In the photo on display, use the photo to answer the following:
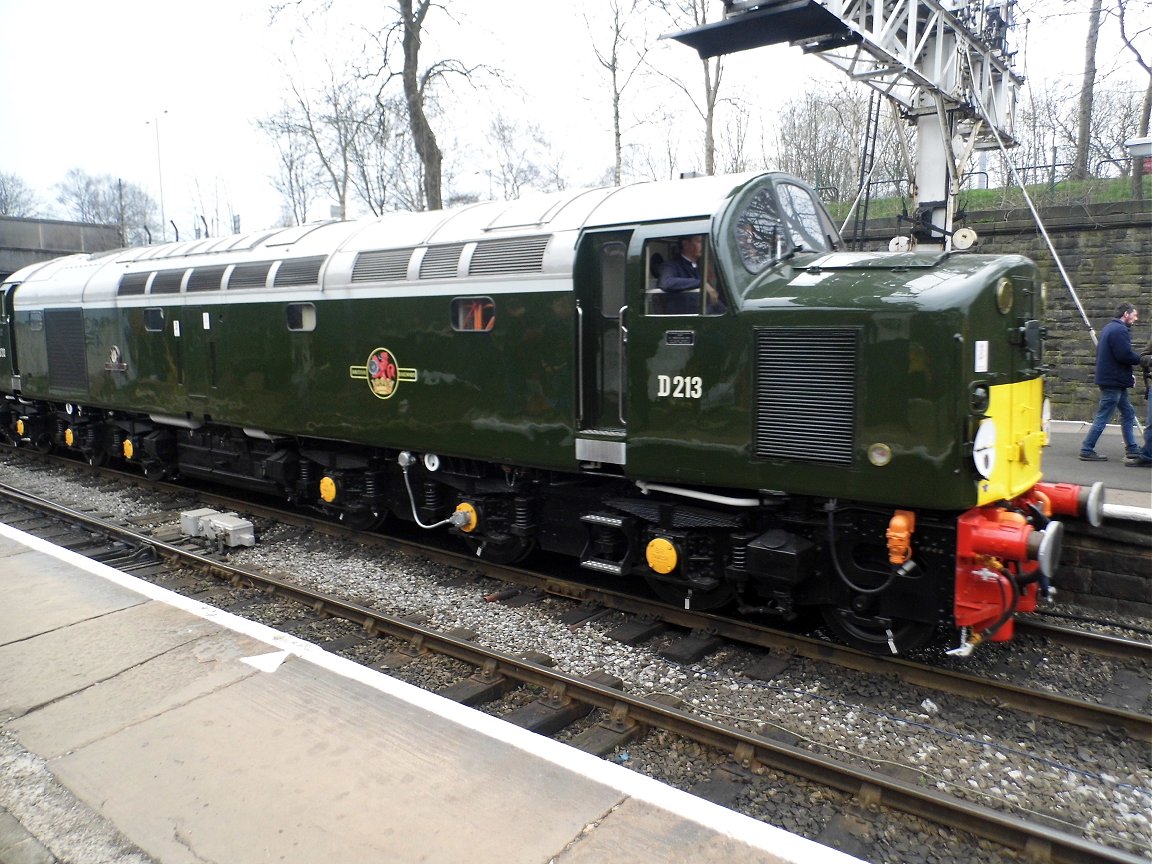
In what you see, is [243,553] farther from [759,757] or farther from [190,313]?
[759,757]

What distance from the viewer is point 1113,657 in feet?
18.8

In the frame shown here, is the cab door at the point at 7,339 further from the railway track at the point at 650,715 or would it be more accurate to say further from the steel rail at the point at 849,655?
the steel rail at the point at 849,655

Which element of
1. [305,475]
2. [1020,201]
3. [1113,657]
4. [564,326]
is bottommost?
[1113,657]

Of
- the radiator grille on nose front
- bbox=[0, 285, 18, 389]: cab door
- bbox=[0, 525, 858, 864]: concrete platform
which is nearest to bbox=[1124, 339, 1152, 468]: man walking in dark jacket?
the radiator grille on nose front

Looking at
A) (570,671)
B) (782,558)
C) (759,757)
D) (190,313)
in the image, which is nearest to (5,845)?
(570,671)

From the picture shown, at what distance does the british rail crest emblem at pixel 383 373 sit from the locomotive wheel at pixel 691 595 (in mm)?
2944

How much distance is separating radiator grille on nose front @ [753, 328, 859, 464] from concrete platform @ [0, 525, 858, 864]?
2.33 m

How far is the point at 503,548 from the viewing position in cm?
770

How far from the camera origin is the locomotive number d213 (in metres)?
5.66

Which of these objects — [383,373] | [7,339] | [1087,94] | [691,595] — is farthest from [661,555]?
[1087,94]

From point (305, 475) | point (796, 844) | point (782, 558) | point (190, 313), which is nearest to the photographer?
point (796, 844)

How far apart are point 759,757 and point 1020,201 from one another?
1752 centimetres

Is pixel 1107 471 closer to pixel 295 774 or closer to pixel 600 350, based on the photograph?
pixel 600 350

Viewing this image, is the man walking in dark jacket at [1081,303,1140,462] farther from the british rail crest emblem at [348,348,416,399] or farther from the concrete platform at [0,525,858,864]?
the concrete platform at [0,525,858,864]
